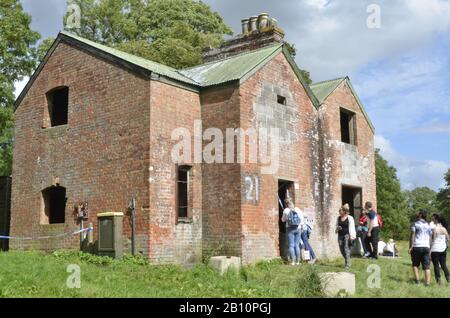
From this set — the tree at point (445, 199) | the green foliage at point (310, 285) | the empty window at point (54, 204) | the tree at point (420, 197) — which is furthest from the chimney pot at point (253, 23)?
the tree at point (420, 197)

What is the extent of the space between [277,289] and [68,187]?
24.4ft

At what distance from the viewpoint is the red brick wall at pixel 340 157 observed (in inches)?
688

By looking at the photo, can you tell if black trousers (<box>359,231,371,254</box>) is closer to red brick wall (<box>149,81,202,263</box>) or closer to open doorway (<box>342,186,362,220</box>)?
open doorway (<box>342,186,362,220</box>)

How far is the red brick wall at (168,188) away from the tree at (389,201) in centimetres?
3087

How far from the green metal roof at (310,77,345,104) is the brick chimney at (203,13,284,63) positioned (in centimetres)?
222

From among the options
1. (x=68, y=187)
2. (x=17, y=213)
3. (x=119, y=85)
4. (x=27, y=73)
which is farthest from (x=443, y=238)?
(x=27, y=73)

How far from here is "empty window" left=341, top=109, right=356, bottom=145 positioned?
19.6m

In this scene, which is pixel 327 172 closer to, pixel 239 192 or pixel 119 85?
pixel 239 192

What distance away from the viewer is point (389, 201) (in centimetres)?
4419

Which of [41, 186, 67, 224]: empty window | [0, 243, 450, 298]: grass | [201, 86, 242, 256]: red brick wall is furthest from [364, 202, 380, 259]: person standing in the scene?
[41, 186, 67, 224]: empty window

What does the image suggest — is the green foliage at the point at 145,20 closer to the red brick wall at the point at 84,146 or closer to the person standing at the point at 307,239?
the red brick wall at the point at 84,146

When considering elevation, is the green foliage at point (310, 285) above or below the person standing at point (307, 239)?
below

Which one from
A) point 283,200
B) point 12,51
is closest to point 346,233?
point 283,200

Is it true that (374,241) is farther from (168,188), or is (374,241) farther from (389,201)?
(389,201)
